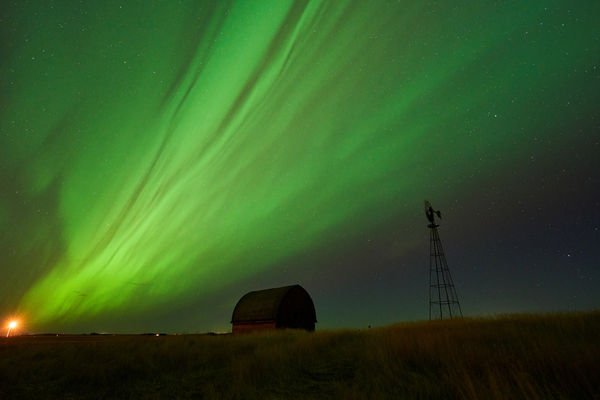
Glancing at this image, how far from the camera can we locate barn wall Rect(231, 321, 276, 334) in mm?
31469

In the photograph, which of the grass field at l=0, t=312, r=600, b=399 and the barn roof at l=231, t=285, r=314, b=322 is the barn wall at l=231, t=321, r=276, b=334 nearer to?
the barn roof at l=231, t=285, r=314, b=322

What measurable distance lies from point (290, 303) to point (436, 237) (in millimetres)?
16359

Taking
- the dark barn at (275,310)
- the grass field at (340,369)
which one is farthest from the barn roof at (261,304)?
the grass field at (340,369)

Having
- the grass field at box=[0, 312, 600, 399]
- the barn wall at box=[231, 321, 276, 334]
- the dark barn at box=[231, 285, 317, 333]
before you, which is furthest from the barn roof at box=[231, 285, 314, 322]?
the grass field at box=[0, 312, 600, 399]

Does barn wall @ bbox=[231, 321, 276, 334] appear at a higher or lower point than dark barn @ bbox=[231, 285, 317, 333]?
lower

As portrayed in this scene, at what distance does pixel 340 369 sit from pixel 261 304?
26.0m

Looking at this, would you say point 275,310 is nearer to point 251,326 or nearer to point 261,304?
point 261,304

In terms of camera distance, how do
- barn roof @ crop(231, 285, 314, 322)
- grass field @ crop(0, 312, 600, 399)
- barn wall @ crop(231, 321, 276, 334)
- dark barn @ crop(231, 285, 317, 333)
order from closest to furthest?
grass field @ crop(0, 312, 600, 399), barn wall @ crop(231, 321, 276, 334), dark barn @ crop(231, 285, 317, 333), barn roof @ crop(231, 285, 314, 322)

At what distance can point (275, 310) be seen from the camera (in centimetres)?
3180

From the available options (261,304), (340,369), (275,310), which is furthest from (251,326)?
(340,369)

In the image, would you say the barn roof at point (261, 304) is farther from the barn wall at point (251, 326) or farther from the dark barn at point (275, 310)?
the barn wall at point (251, 326)

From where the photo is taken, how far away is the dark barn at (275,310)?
32.0 metres

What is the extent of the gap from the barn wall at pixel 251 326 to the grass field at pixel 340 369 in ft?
60.3

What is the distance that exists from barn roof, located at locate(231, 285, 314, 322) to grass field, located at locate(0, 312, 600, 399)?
739 inches
